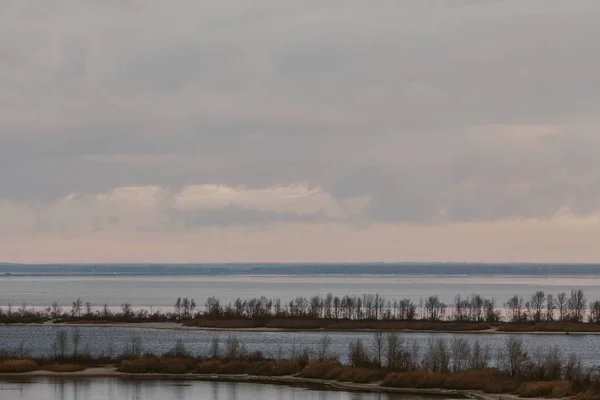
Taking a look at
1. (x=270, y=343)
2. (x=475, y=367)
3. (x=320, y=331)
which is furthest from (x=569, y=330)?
(x=475, y=367)

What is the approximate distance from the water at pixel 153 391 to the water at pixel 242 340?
22299 mm

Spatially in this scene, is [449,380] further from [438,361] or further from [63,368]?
[63,368]

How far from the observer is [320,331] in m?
137

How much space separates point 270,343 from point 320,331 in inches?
1045

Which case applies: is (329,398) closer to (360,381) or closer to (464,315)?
(360,381)

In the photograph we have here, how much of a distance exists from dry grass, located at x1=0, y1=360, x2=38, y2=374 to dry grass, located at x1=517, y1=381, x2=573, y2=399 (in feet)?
122

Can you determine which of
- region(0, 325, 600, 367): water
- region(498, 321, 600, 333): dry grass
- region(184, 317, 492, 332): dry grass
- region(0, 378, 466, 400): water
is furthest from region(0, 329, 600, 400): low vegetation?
region(184, 317, 492, 332): dry grass

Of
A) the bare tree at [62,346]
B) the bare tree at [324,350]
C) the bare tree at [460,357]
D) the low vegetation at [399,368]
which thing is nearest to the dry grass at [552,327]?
the bare tree at [324,350]

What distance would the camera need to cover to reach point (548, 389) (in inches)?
2315

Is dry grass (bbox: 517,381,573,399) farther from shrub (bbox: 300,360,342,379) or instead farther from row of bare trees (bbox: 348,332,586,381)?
shrub (bbox: 300,360,342,379)

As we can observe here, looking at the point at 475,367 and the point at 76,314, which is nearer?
the point at 475,367

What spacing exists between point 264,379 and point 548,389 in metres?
21.7

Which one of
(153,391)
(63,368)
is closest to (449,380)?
(153,391)

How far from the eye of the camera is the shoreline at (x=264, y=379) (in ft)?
212
